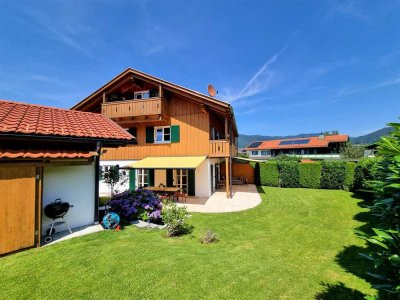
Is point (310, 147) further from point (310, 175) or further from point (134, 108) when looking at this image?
point (134, 108)

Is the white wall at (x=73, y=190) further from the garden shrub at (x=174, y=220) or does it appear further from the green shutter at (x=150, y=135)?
the green shutter at (x=150, y=135)

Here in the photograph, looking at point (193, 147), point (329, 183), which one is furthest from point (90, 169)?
point (329, 183)

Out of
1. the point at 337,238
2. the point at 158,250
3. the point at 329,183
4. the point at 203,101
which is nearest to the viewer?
the point at 158,250

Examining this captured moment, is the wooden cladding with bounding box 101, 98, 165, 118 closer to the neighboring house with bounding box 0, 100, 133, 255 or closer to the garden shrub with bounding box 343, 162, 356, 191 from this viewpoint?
the neighboring house with bounding box 0, 100, 133, 255

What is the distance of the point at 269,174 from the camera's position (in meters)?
25.9

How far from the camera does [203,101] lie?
18.3 m

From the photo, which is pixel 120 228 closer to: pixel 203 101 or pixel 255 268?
pixel 255 268

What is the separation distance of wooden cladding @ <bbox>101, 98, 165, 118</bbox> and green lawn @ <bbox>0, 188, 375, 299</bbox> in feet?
39.1

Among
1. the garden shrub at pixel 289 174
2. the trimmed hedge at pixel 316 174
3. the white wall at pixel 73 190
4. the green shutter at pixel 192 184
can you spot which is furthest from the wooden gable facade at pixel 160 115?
the white wall at pixel 73 190

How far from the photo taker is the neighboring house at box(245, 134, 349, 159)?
184 ft

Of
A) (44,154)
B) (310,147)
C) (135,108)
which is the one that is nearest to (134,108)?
(135,108)

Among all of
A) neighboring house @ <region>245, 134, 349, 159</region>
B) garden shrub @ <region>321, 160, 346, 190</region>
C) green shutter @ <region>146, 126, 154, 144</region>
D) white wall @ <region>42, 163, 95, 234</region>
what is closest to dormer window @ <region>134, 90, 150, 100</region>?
green shutter @ <region>146, 126, 154, 144</region>

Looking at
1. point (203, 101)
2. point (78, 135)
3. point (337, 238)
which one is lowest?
point (337, 238)

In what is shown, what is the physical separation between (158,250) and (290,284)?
4.39 m
